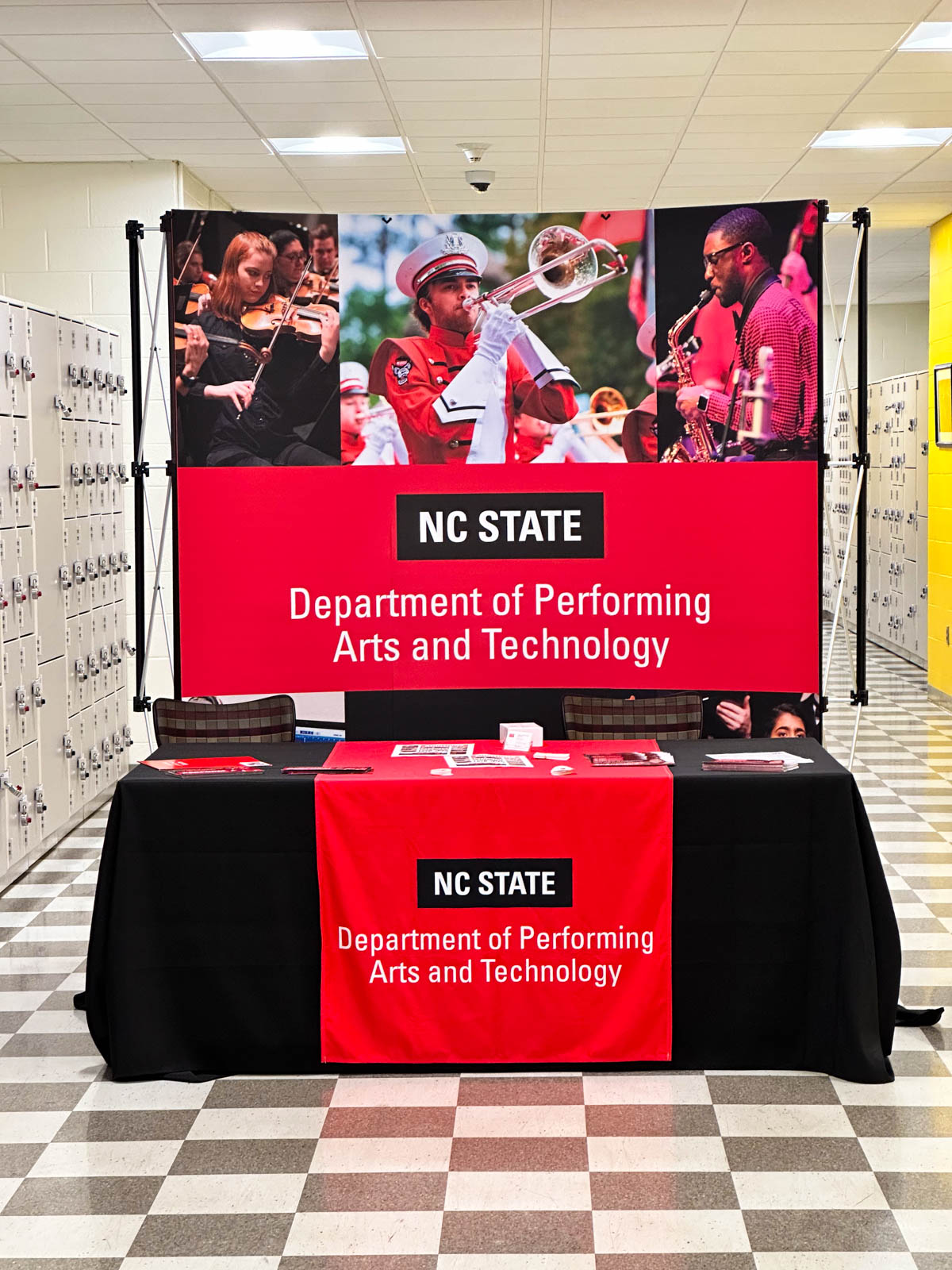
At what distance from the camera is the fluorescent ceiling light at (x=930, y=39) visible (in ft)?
18.1

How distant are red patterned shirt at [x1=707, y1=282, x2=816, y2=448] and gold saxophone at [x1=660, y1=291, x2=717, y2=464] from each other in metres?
0.06

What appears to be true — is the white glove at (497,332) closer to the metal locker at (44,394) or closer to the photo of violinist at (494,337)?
the photo of violinist at (494,337)

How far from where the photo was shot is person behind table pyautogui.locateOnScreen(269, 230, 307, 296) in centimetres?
451

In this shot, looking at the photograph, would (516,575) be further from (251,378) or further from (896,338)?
(896,338)

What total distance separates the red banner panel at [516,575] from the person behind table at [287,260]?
582 mm

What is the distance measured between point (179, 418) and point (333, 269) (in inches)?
27.1

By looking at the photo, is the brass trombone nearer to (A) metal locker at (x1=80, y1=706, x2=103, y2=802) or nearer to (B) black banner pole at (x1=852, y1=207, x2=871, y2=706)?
(B) black banner pole at (x1=852, y1=207, x2=871, y2=706)

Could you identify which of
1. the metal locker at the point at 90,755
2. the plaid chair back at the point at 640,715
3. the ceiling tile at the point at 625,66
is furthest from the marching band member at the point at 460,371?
the metal locker at the point at 90,755

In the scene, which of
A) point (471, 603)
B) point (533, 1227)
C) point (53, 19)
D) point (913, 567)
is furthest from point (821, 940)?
point (913, 567)

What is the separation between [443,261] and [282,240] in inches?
20.2

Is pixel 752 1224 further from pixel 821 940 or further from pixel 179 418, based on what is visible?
pixel 179 418

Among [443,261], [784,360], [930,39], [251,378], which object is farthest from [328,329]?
[930,39]

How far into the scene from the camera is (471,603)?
4.58 meters

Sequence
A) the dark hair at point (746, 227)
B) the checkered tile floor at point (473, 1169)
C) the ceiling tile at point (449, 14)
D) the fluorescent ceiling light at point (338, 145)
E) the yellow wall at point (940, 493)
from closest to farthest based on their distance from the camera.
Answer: the checkered tile floor at point (473, 1169) < the dark hair at point (746, 227) < the ceiling tile at point (449, 14) < the fluorescent ceiling light at point (338, 145) < the yellow wall at point (940, 493)
